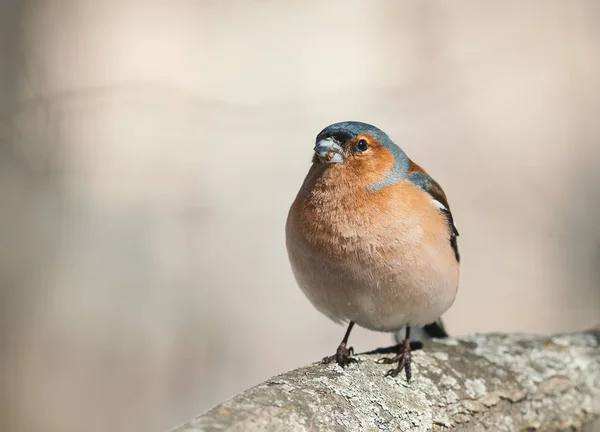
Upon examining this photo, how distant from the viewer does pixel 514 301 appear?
6566mm

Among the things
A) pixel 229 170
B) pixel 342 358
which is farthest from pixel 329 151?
pixel 229 170

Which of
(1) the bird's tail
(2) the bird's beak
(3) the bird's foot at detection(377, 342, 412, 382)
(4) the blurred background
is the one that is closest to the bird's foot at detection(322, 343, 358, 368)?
(3) the bird's foot at detection(377, 342, 412, 382)

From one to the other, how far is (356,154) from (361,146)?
51 millimetres

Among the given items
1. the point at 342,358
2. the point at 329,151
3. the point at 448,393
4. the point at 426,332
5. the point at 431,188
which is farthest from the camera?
the point at 426,332

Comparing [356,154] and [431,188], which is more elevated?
[356,154]

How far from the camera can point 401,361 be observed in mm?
2881

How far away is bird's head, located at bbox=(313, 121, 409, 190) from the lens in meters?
3.14

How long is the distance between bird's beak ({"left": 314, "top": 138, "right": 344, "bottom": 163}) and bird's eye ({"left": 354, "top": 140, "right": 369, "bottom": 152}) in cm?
7

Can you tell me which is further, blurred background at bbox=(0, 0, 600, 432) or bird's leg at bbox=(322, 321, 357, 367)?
blurred background at bbox=(0, 0, 600, 432)

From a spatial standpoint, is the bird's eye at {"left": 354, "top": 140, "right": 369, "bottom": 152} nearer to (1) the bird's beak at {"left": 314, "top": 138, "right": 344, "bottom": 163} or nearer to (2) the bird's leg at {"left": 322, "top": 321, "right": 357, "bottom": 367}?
(1) the bird's beak at {"left": 314, "top": 138, "right": 344, "bottom": 163}

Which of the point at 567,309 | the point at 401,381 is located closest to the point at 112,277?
the point at 401,381

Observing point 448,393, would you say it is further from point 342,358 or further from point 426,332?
point 426,332

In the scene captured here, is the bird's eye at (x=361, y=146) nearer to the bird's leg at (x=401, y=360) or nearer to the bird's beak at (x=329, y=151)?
the bird's beak at (x=329, y=151)

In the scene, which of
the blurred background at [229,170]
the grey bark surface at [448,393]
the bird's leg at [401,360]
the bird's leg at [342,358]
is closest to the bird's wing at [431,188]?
the grey bark surface at [448,393]
